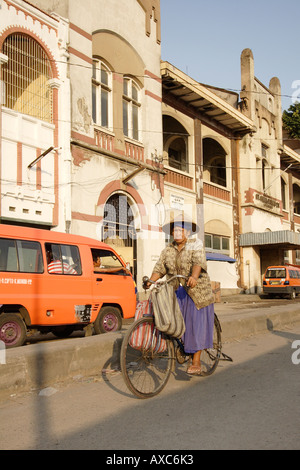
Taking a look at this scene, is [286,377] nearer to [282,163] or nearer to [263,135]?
[263,135]

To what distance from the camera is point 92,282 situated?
31.6 feet

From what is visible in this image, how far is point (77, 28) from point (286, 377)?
48.2ft

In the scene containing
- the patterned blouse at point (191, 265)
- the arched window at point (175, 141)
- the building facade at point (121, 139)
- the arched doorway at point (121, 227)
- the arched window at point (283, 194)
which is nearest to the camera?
the patterned blouse at point (191, 265)

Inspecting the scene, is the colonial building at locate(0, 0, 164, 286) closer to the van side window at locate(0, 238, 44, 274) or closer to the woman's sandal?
the van side window at locate(0, 238, 44, 274)

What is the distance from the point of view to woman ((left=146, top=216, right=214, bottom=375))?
5.41 meters

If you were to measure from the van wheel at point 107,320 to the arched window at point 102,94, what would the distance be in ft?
31.5

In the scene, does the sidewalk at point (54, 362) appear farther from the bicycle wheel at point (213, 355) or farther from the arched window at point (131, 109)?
the arched window at point (131, 109)

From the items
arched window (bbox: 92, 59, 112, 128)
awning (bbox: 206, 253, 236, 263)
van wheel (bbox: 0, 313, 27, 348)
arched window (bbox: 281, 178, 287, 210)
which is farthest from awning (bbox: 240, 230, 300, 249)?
van wheel (bbox: 0, 313, 27, 348)

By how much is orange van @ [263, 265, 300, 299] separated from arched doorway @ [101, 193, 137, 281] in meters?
10.2

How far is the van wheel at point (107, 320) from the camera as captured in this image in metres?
9.66

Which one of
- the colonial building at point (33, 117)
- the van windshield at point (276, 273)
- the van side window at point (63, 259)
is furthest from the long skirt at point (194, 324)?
the van windshield at point (276, 273)

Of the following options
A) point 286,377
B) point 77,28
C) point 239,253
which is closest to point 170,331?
point 286,377

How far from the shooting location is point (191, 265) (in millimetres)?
5562

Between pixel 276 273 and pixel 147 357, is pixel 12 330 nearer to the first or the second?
pixel 147 357
